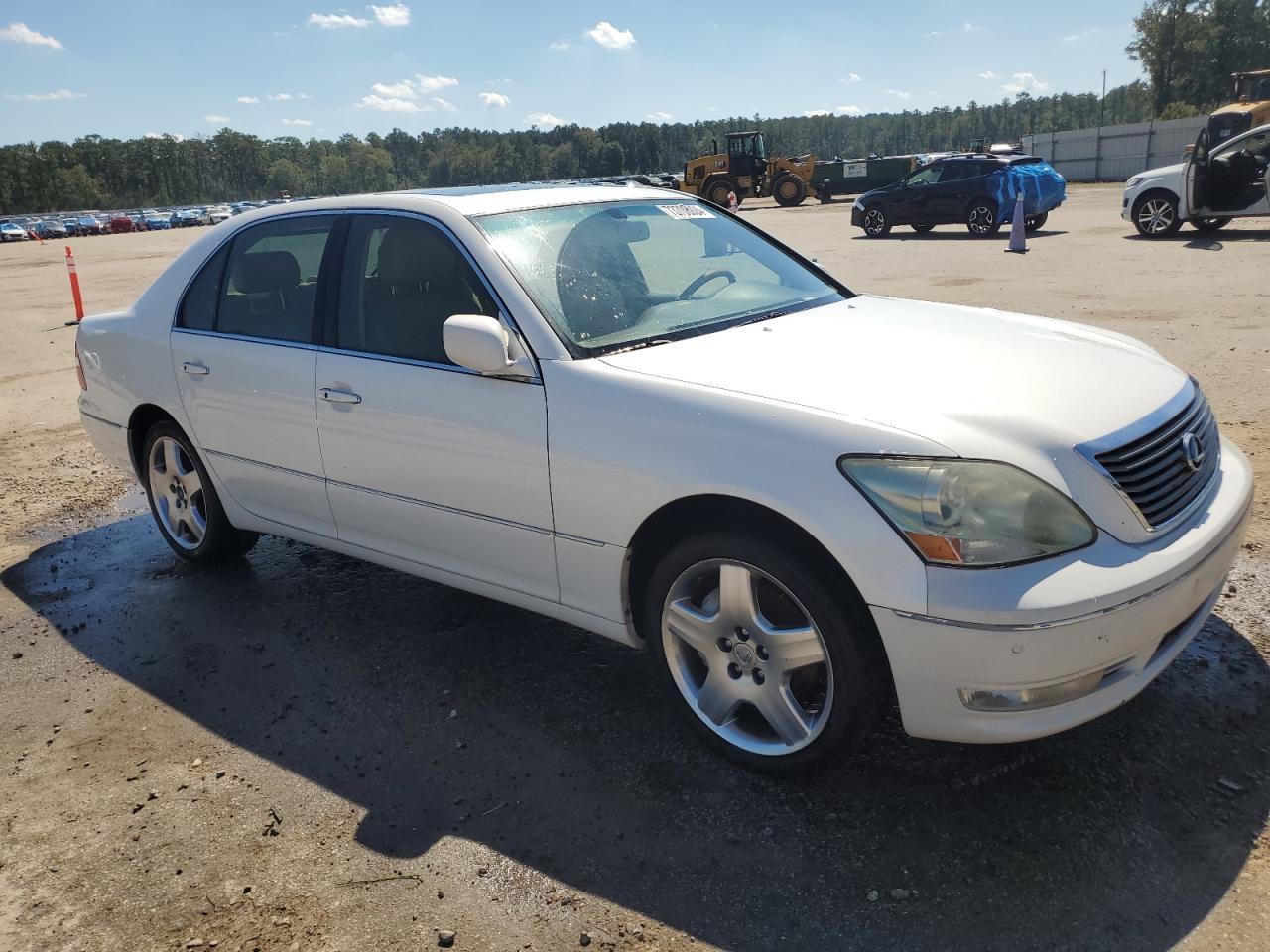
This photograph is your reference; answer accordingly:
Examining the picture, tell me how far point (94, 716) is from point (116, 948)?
1396mm

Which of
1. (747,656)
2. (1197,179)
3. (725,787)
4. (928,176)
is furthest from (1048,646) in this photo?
(928,176)

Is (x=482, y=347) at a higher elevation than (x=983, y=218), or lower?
higher

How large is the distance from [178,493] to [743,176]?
34535 mm

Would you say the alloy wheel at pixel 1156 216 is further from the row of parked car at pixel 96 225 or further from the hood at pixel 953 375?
the row of parked car at pixel 96 225

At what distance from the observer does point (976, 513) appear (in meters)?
2.40

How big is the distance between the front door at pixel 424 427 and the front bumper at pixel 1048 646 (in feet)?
4.12

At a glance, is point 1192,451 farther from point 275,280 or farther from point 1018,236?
point 1018,236

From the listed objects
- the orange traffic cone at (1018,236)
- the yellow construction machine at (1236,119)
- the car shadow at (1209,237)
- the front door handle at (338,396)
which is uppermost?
the yellow construction machine at (1236,119)

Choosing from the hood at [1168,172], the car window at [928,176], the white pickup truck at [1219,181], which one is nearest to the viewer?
the white pickup truck at [1219,181]

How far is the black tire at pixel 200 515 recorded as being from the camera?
15.3ft

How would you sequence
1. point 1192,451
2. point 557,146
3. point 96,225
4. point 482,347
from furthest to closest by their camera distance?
point 557,146 < point 96,225 < point 482,347 < point 1192,451

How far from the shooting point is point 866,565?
96.7 inches

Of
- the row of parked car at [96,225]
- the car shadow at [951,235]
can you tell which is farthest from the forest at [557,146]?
the car shadow at [951,235]

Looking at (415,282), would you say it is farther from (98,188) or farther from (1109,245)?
(98,188)
